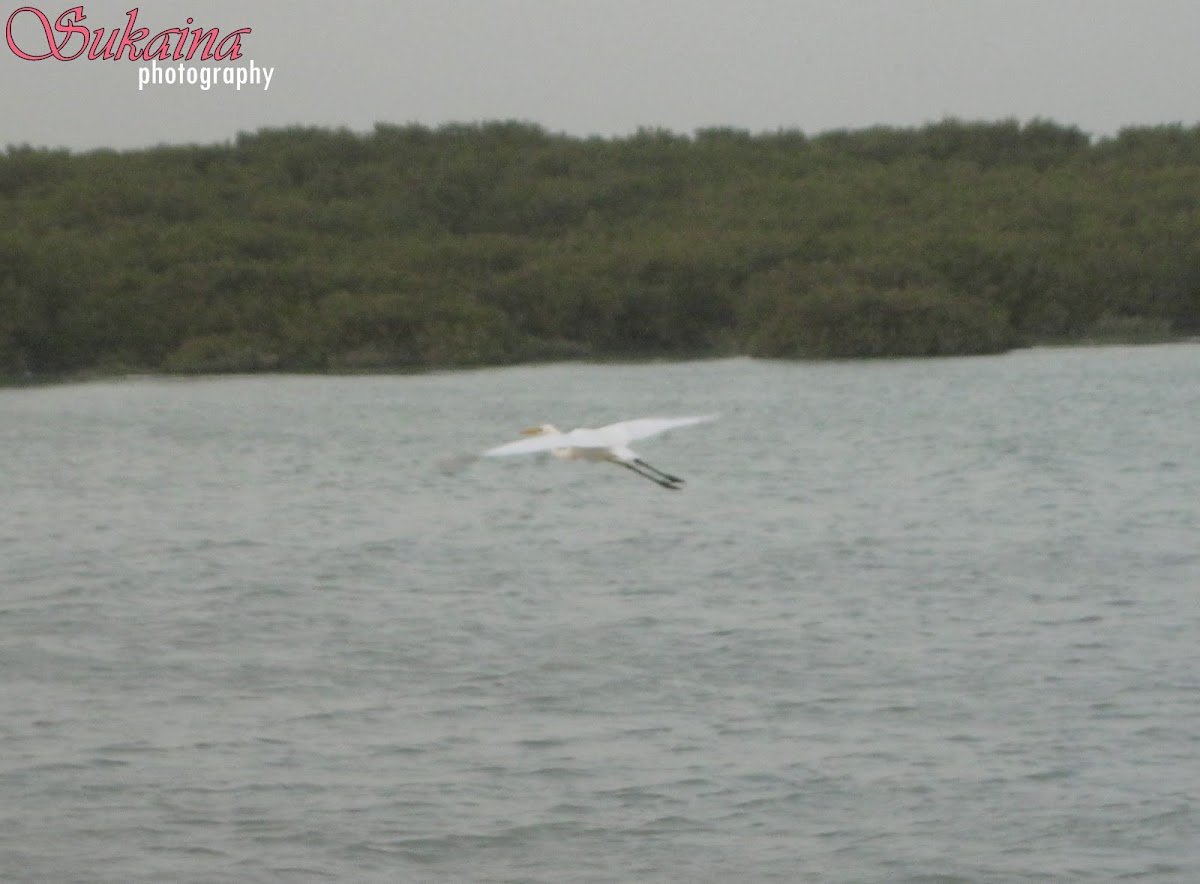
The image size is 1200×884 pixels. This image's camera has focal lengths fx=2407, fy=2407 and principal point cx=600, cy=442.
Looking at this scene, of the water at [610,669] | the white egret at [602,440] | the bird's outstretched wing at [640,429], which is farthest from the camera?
the bird's outstretched wing at [640,429]

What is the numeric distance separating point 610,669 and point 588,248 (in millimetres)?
49592

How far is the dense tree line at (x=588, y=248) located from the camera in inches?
2007

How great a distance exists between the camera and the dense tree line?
50969 mm

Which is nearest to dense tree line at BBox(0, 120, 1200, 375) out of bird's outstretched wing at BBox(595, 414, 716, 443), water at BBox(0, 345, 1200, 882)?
water at BBox(0, 345, 1200, 882)

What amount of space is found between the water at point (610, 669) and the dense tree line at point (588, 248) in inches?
895

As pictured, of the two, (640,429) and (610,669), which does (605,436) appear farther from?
(610,669)

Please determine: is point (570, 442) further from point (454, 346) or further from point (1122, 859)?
point (454, 346)

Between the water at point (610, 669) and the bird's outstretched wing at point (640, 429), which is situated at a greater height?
the bird's outstretched wing at point (640, 429)

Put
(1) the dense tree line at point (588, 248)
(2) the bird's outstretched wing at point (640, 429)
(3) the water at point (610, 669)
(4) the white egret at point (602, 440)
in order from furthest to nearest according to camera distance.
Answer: (1) the dense tree line at point (588, 248)
(2) the bird's outstretched wing at point (640, 429)
(4) the white egret at point (602, 440)
(3) the water at point (610, 669)

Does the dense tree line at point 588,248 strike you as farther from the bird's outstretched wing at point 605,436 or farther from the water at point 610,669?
the bird's outstretched wing at point 605,436

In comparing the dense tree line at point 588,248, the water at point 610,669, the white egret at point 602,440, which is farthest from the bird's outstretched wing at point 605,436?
the dense tree line at point 588,248

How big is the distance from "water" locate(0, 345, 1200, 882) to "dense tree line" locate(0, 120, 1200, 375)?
2274 cm

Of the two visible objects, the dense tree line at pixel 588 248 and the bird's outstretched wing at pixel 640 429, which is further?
the dense tree line at pixel 588 248

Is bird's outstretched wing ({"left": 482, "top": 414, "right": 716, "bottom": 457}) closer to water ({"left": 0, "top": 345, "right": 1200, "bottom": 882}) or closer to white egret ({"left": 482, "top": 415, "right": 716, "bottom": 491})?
white egret ({"left": 482, "top": 415, "right": 716, "bottom": 491})
